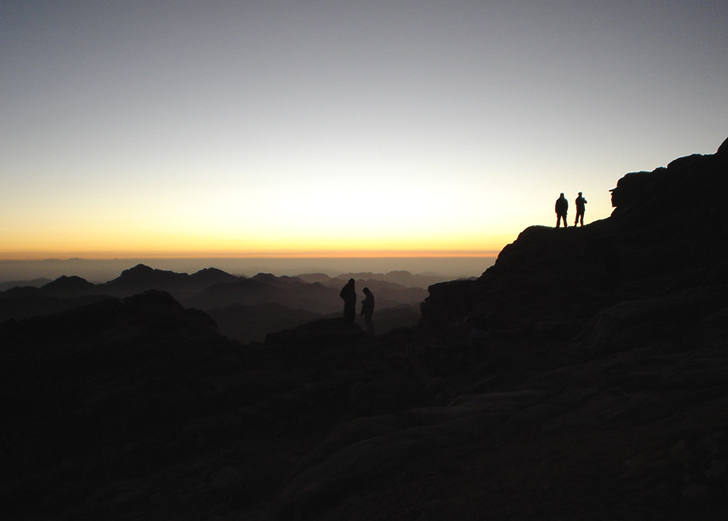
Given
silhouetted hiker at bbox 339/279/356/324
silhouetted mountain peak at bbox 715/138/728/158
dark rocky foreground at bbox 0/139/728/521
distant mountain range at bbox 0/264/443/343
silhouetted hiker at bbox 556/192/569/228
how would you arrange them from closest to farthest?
dark rocky foreground at bbox 0/139/728/521, silhouetted hiker at bbox 339/279/356/324, silhouetted mountain peak at bbox 715/138/728/158, silhouetted hiker at bbox 556/192/569/228, distant mountain range at bbox 0/264/443/343

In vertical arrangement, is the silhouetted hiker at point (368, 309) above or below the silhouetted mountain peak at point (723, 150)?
below

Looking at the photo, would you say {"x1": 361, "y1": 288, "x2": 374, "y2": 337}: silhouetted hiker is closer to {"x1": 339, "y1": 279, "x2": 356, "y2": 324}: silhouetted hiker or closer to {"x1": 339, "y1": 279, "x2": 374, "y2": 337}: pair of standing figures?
{"x1": 339, "y1": 279, "x2": 374, "y2": 337}: pair of standing figures

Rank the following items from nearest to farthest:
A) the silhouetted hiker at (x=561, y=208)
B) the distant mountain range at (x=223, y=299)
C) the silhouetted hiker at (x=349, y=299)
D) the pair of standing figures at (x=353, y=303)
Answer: the pair of standing figures at (x=353, y=303) → the silhouetted hiker at (x=349, y=299) → the silhouetted hiker at (x=561, y=208) → the distant mountain range at (x=223, y=299)

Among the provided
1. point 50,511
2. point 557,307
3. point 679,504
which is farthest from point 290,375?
point 679,504

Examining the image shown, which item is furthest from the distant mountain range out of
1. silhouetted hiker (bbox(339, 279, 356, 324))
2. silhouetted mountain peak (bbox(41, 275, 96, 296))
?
silhouetted hiker (bbox(339, 279, 356, 324))

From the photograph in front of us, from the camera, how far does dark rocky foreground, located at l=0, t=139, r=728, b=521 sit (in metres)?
6.60

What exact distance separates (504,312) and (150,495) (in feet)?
59.0

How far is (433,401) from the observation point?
46.8ft

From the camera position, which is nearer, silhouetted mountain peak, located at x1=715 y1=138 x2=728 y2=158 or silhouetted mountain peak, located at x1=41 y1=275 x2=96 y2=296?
silhouetted mountain peak, located at x1=715 y1=138 x2=728 y2=158

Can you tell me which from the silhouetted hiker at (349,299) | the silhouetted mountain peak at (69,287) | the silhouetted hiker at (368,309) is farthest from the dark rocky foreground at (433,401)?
the silhouetted mountain peak at (69,287)

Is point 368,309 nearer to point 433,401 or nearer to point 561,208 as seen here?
point 433,401

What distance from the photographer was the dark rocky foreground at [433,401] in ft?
21.6

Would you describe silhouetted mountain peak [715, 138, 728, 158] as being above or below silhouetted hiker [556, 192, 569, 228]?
above

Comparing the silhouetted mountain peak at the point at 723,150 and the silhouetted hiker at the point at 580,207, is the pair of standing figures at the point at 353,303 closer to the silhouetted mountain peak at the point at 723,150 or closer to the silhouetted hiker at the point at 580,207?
the silhouetted hiker at the point at 580,207
